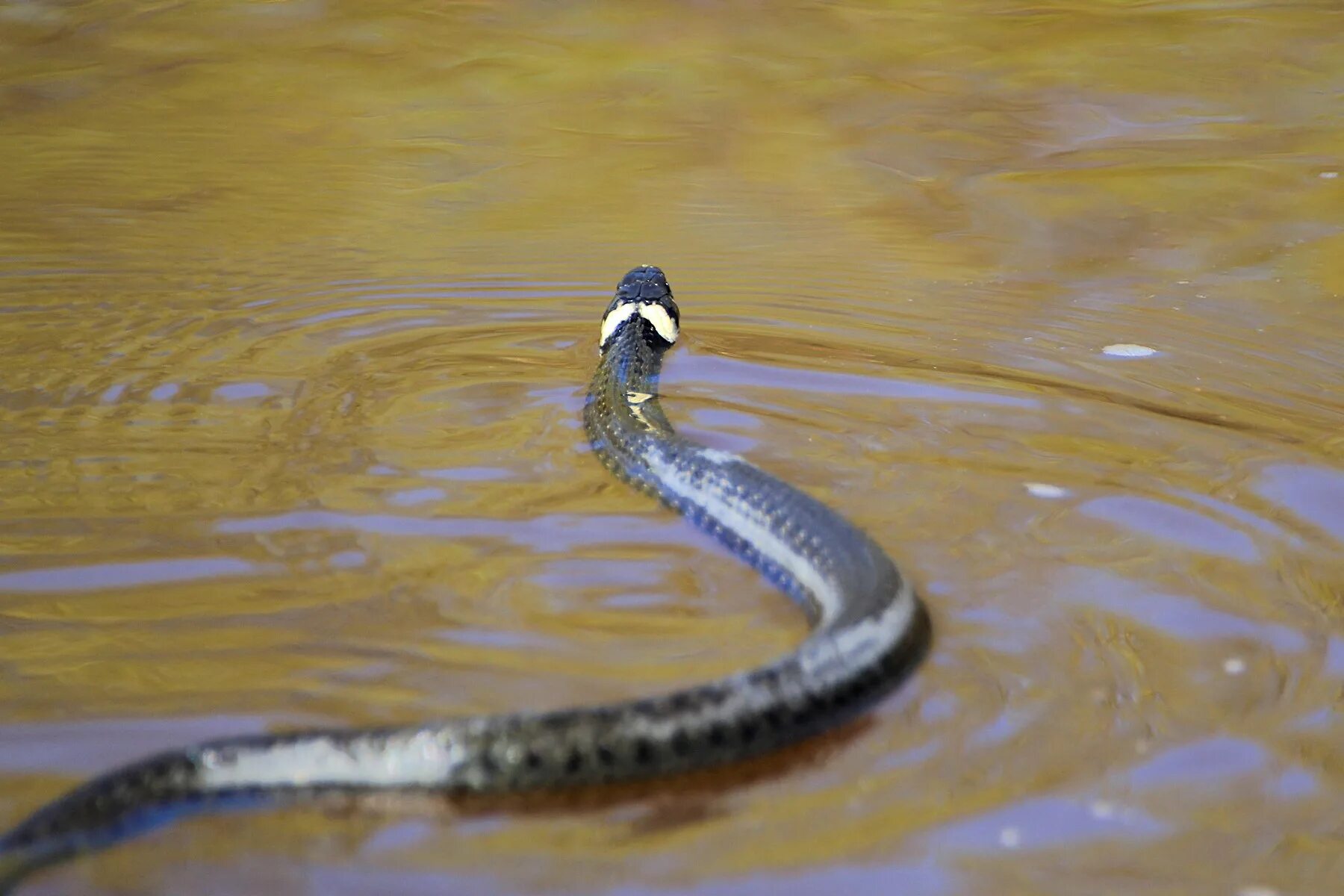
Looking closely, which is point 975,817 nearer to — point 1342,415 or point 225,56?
point 1342,415

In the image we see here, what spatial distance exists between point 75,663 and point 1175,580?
2408 millimetres

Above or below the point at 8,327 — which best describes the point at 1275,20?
above

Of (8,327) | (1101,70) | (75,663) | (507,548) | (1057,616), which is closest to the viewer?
(75,663)

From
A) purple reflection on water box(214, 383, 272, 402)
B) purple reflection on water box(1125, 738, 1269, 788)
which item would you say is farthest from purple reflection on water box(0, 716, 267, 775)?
purple reflection on water box(214, 383, 272, 402)

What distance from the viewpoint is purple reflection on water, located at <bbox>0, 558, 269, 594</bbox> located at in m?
3.12

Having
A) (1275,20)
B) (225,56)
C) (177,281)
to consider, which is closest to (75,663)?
(177,281)

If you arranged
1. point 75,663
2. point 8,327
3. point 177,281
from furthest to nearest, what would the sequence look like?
1. point 177,281
2. point 8,327
3. point 75,663

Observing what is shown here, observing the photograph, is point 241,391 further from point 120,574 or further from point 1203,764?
point 1203,764

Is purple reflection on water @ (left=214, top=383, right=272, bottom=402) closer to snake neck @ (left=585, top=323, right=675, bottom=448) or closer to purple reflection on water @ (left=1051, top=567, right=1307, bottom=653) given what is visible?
snake neck @ (left=585, top=323, right=675, bottom=448)

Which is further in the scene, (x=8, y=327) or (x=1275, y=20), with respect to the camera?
(x=1275, y=20)

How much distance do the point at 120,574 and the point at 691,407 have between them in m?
Answer: 1.91

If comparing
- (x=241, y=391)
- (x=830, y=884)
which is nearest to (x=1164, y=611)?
(x=830, y=884)

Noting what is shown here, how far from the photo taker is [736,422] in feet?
14.1

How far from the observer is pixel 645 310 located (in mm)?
4953
